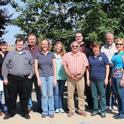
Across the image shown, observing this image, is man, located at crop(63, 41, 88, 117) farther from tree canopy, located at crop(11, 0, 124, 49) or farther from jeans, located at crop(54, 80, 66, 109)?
tree canopy, located at crop(11, 0, 124, 49)

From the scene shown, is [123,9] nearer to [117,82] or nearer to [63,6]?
[63,6]

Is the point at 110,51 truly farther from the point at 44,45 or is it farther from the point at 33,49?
the point at 33,49

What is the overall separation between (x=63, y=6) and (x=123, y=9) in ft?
6.54

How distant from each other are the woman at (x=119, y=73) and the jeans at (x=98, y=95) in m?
0.32

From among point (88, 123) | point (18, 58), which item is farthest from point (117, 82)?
point (18, 58)

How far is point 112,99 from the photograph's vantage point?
1052 centimetres

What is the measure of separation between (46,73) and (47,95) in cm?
52

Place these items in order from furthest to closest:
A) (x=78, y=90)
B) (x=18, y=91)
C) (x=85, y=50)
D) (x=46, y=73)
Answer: (x=85, y=50) < (x=78, y=90) < (x=46, y=73) < (x=18, y=91)

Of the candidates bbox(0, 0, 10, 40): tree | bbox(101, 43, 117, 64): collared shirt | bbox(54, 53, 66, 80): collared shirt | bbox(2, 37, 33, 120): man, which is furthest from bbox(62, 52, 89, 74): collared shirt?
bbox(0, 0, 10, 40): tree

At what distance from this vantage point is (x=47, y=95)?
9.73 m

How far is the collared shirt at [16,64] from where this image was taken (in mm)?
9281

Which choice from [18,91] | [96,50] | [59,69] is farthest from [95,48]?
[18,91]

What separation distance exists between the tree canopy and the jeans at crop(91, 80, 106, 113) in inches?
96.3

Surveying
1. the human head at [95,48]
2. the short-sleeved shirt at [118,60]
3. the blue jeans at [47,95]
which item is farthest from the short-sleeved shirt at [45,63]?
the short-sleeved shirt at [118,60]
